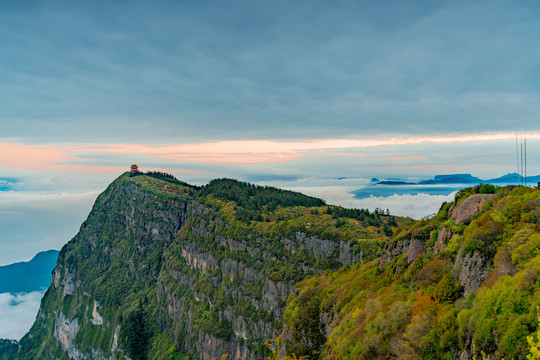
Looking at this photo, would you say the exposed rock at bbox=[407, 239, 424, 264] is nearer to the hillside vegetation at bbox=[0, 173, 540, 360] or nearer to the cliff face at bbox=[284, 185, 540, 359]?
the cliff face at bbox=[284, 185, 540, 359]

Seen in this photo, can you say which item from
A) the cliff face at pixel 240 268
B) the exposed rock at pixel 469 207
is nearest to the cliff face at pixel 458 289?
the exposed rock at pixel 469 207

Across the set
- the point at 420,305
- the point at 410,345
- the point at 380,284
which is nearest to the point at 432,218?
the point at 380,284

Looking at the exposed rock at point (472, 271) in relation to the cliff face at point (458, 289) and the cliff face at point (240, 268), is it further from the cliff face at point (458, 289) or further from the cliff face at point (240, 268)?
the cliff face at point (240, 268)

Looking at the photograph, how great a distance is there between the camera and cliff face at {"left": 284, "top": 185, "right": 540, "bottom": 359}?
23.4 m

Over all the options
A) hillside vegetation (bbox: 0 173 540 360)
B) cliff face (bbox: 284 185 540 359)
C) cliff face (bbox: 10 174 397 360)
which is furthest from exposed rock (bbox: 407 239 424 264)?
cliff face (bbox: 10 174 397 360)

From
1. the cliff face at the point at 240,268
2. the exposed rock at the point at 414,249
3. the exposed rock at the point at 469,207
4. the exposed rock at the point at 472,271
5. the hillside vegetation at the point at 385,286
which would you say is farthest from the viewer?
the cliff face at the point at 240,268

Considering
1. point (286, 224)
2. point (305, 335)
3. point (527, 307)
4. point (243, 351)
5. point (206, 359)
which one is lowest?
point (206, 359)

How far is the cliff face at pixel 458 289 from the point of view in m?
23.4

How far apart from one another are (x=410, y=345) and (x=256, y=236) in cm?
10870

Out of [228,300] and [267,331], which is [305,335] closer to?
[267,331]

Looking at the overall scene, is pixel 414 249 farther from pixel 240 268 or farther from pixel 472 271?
pixel 240 268

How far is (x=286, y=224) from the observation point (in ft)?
417

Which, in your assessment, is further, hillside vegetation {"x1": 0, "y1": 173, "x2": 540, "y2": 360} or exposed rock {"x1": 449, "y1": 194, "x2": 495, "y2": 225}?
exposed rock {"x1": 449, "y1": 194, "x2": 495, "y2": 225}

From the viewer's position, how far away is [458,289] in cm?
3120
